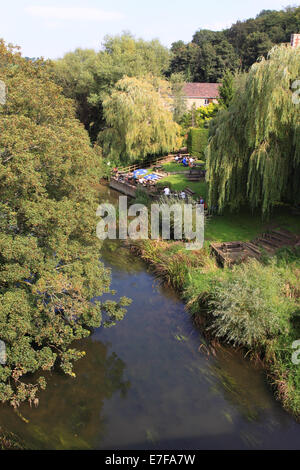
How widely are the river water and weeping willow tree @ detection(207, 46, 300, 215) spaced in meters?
7.65

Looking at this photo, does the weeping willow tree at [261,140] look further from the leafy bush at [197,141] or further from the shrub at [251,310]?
the leafy bush at [197,141]

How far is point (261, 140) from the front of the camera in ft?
55.3

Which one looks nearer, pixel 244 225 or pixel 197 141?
pixel 244 225

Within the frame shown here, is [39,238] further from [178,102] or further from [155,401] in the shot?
[178,102]

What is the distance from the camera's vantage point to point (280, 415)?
32.8 feet

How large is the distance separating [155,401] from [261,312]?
4.07 meters

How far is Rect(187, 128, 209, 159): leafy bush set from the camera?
32469 mm

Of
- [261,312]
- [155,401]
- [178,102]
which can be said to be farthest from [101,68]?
[155,401]

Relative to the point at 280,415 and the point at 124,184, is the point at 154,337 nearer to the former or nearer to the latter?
the point at 280,415

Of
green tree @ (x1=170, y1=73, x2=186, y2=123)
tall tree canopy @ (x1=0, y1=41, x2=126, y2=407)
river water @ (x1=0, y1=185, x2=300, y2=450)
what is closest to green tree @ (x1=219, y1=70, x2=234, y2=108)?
green tree @ (x1=170, y1=73, x2=186, y2=123)

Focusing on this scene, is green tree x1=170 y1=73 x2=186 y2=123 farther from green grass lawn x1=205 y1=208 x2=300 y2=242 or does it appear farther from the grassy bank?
the grassy bank

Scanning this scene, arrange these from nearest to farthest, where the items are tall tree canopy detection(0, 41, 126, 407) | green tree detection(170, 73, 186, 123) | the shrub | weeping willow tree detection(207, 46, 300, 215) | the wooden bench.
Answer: tall tree canopy detection(0, 41, 126, 407)
the shrub
weeping willow tree detection(207, 46, 300, 215)
the wooden bench
green tree detection(170, 73, 186, 123)

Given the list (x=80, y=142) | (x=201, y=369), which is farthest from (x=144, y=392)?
(x=80, y=142)

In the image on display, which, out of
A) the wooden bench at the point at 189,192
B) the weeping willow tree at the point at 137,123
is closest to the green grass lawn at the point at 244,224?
the wooden bench at the point at 189,192
